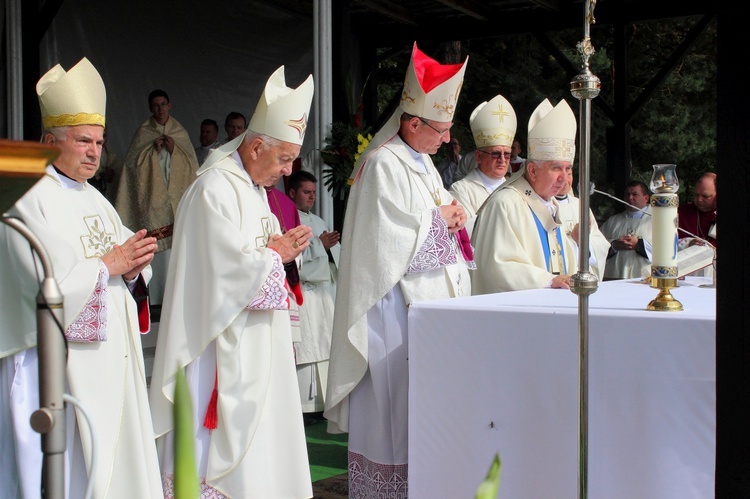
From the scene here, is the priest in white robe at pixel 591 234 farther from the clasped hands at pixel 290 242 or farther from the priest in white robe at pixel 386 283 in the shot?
the clasped hands at pixel 290 242

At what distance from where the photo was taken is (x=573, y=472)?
10.1ft

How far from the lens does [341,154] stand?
7066 mm

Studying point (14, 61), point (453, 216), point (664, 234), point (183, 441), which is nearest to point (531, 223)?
point (453, 216)

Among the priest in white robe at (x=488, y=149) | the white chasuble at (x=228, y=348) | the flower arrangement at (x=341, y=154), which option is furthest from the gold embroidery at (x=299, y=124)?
the flower arrangement at (x=341, y=154)

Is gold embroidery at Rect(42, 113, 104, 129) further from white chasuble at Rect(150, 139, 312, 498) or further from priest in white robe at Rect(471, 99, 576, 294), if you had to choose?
priest in white robe at Rect(471, 99, 576, 294)

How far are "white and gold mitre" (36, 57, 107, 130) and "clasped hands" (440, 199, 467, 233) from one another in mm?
1548

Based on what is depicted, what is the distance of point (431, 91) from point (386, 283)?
0.92m

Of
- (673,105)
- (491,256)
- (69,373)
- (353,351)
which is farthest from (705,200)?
(673,105)

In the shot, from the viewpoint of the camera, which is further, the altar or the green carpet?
the green carpet

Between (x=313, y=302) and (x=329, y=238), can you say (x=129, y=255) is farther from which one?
(x=313, y=302)

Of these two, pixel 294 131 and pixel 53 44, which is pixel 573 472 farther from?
pixel 53 44

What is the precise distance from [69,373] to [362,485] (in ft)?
4.94

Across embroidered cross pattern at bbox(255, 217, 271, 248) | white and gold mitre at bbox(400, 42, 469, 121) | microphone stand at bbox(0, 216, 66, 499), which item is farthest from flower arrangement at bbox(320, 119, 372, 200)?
microphone stand at bbox(0, 216, 66, 499)

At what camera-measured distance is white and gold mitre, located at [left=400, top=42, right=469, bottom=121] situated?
441cm
